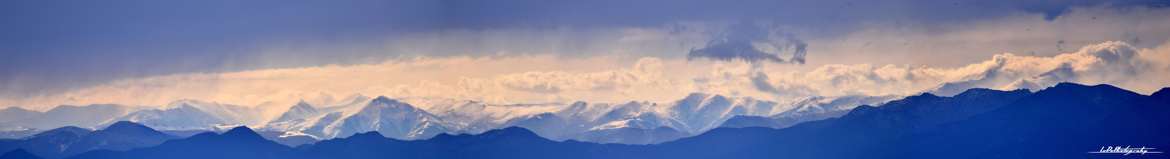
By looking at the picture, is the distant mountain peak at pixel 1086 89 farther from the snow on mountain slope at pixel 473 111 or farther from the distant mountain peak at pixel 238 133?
the distant mountain peak at pixel 238 133

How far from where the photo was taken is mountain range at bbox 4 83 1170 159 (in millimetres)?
32969

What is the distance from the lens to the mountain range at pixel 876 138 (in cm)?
3297

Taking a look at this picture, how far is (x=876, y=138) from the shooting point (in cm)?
3553

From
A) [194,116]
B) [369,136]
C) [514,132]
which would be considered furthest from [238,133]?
[514,132]

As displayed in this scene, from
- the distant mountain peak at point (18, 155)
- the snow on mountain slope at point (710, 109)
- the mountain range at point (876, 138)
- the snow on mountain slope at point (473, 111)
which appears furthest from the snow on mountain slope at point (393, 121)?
the distant mountain peak at point (18, 155)

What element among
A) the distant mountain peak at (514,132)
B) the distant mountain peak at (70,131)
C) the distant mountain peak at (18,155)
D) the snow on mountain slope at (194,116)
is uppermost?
the snow on mountain slope at (194,116)

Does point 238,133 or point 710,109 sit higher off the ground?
point 710,109

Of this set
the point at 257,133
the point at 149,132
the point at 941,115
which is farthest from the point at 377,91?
the point at 941,115

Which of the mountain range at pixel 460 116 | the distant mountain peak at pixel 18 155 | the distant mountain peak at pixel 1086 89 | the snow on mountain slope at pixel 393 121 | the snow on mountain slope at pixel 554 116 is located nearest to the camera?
the distant mountain peak at pixel 1086 89

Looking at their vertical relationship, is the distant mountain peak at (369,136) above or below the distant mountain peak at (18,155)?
above

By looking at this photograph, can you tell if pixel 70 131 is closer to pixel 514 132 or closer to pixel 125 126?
pixel 125 126

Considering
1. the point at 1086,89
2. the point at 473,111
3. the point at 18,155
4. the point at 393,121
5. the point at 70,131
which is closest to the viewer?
the point at 1086,89

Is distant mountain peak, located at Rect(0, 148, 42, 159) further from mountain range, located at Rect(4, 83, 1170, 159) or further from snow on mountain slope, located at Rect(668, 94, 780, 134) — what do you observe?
snow on mountain slope, located at Rect(668, 94, 780, 134)

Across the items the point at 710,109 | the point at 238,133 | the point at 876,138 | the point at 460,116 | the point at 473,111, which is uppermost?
the point at 710,109
